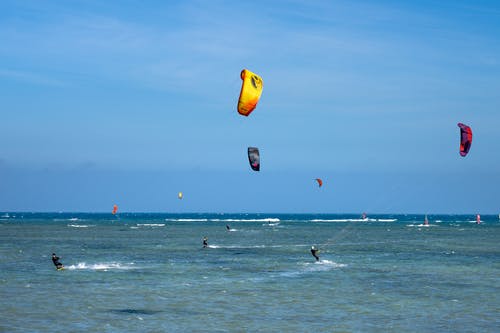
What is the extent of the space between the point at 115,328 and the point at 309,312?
785 centimetres

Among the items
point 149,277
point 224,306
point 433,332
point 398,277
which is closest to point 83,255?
point 149,277

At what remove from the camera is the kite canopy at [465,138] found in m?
49.6

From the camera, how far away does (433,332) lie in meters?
24.5

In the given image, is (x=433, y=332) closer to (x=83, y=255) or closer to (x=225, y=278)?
(x=225, y=278)

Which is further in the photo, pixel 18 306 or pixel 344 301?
pixel 344 301

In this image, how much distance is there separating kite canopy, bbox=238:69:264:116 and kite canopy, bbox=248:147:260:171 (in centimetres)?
809

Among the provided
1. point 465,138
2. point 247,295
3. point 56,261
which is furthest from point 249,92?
point 465,138

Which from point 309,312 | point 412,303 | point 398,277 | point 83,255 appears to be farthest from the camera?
point 83,255

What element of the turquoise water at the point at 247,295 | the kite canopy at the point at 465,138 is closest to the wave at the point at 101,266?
the turquoise water at the point at 247,295

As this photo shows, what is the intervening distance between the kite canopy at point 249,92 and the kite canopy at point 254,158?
809 centimetres

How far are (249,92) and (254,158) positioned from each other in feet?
32.2

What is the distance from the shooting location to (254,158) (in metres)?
49.5

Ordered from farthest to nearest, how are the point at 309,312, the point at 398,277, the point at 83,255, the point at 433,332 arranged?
the point at 83,255 < the point at 398,277 < the point at 309,312 < the point at 433,332

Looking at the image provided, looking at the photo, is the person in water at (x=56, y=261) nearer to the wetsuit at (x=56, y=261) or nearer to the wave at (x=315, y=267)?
A: the wetsuit at (x=56, y=261)
